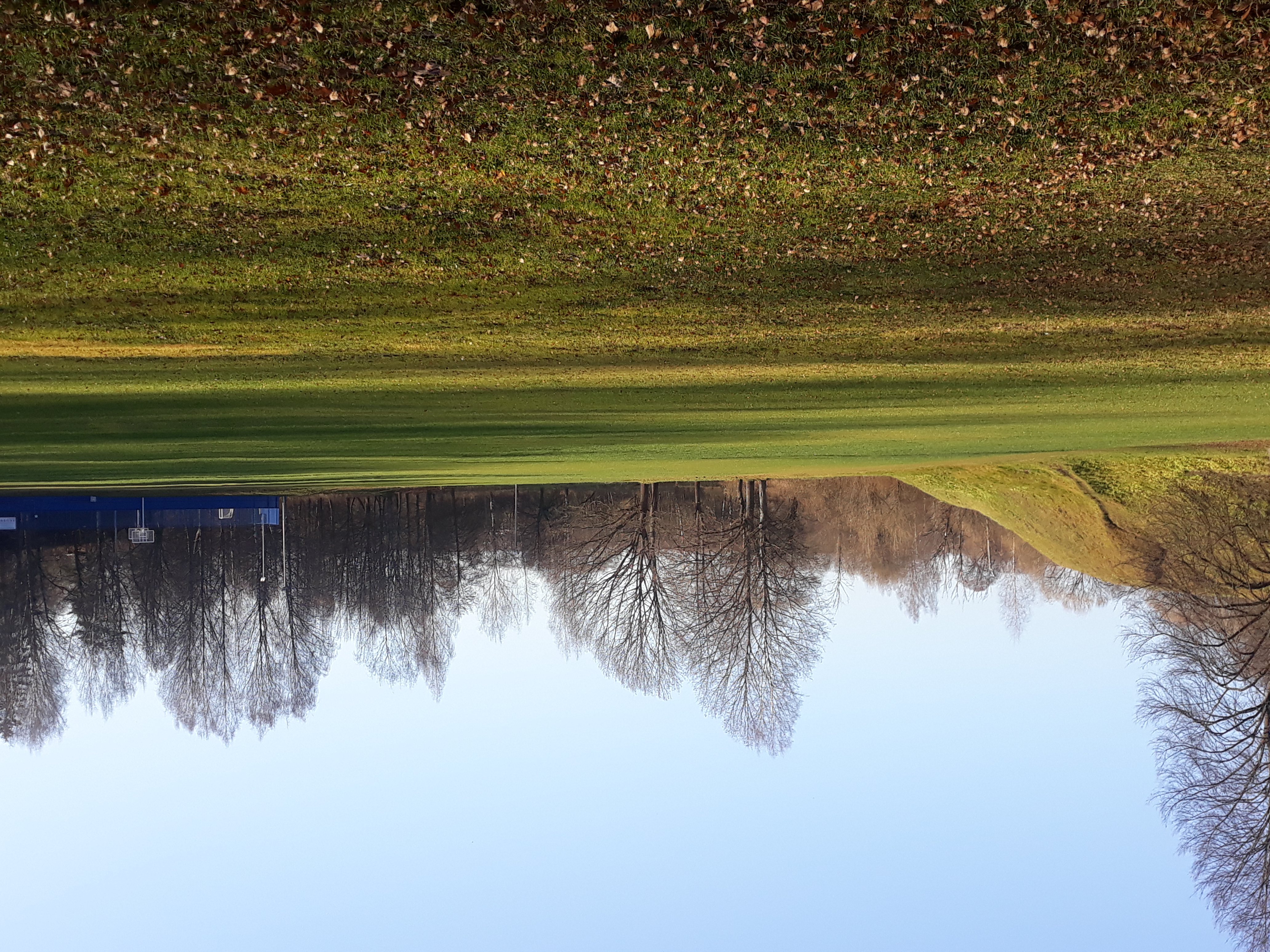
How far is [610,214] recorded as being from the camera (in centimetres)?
1055

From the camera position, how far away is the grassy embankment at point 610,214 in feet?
31.2

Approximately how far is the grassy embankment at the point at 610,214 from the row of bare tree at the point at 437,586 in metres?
13.5

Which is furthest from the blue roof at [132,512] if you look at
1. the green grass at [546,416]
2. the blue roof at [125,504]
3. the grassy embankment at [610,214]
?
the grassy embankment at [610,214]

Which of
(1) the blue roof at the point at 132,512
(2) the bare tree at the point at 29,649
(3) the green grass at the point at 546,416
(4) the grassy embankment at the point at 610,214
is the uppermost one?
(4) the grassy embankment at the point at 610,214

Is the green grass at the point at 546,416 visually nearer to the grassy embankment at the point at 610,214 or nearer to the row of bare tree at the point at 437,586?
the grassy embankment at the point at 610,214

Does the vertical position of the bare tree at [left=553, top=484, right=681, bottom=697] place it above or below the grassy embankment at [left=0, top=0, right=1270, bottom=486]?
below

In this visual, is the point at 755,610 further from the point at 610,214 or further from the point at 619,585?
the point at 610,214

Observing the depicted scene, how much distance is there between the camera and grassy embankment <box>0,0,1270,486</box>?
952cm

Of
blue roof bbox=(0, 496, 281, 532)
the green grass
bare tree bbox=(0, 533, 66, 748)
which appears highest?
the green grass

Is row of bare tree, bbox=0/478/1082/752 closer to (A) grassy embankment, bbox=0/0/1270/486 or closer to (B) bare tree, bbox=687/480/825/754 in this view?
(B) bare tree, bbox=687/480/825/754

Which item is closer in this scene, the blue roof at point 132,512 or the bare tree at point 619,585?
the blue roof at point 132,512

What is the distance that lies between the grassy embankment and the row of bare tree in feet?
44.2

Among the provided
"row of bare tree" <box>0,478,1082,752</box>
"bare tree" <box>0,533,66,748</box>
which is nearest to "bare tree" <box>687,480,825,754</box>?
"row of bare tree" <box>0,478,1082,752</box>

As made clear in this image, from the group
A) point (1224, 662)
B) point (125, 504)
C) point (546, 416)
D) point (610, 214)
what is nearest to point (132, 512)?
point (125, 504)
